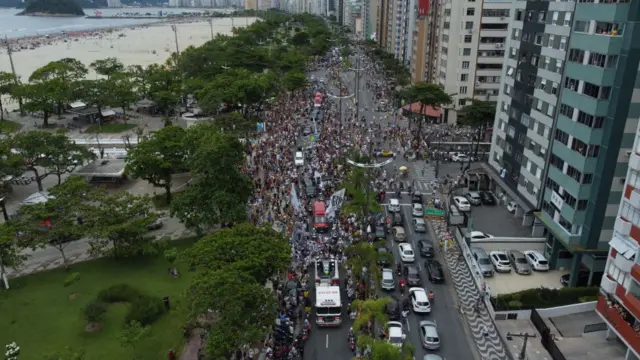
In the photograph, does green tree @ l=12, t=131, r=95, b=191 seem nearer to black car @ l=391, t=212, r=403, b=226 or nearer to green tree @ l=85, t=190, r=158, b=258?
green tree @ l=85, t=190, r=158, b=258

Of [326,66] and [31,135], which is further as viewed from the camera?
[326,66]

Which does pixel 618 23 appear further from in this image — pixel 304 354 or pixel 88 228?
pixel 88 228

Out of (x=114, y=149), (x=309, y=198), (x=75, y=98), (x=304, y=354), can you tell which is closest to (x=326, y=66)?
(x=75, y=98)

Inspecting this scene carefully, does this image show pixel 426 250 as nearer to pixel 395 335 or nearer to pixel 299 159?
pixel 395 335

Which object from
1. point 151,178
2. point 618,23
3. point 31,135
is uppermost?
point 618,23

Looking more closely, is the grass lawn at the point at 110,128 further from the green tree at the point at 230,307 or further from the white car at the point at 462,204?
the green tree at the point at 230,307

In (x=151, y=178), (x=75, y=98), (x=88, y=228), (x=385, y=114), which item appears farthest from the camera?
(x=385, y=114)

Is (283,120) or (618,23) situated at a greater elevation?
(618,23)
